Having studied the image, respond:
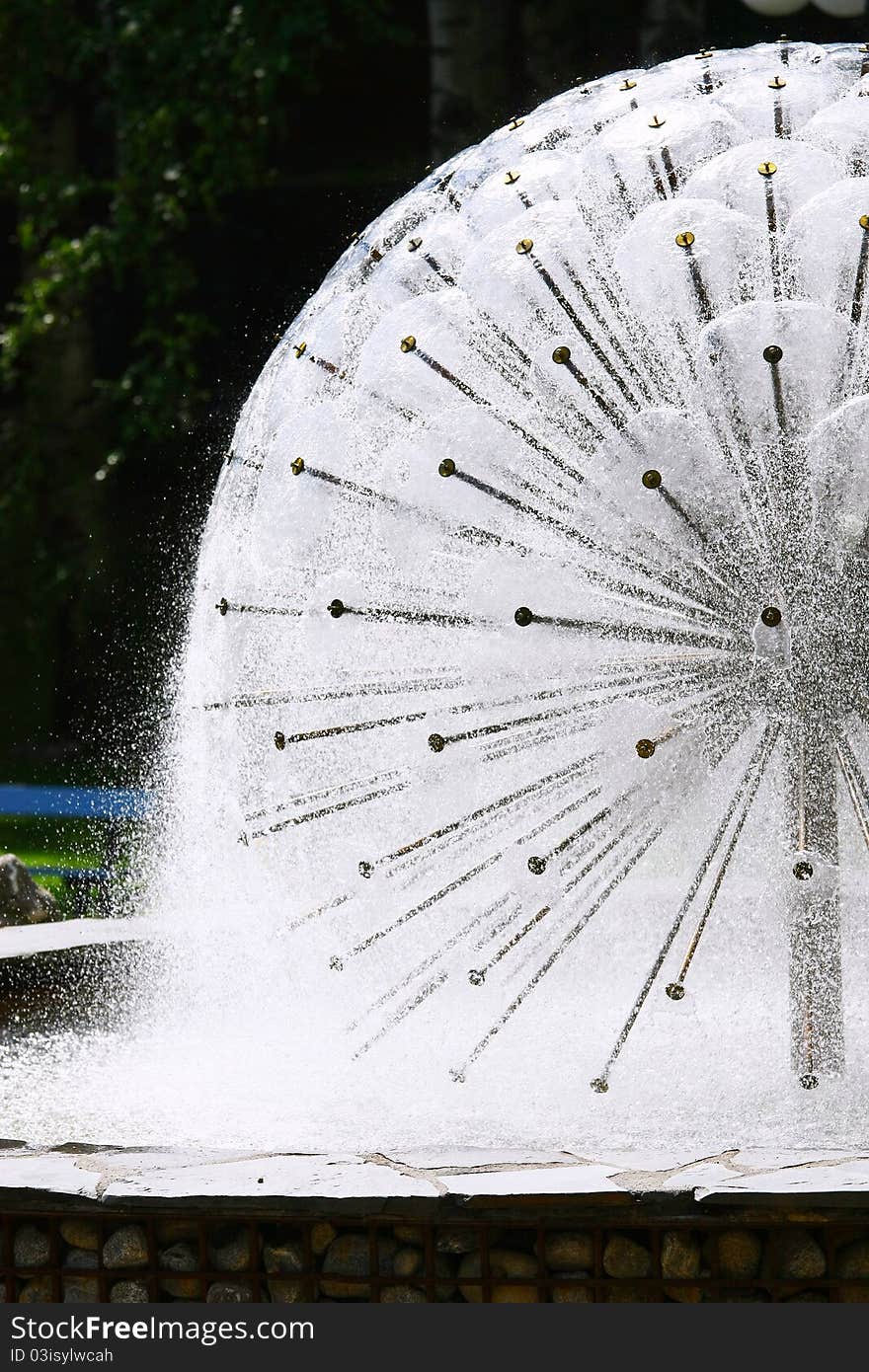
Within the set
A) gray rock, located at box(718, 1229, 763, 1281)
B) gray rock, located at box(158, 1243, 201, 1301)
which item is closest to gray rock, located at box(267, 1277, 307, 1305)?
gray rock, located at box(158, 1243, 201, 1301)

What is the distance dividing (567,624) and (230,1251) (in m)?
1.53

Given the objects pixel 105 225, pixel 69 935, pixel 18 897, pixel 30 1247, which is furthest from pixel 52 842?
Result: pixel 30 1247

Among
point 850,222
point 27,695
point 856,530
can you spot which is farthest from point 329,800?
point 27,695

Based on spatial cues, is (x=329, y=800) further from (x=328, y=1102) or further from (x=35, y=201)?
(x=35, y=201)

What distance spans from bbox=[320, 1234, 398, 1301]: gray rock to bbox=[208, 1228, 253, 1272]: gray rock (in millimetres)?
149

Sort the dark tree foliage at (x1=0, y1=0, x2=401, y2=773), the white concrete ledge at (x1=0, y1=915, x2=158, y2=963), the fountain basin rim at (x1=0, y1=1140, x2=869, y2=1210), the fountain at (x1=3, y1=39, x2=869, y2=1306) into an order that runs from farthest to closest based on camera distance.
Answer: the dark tree foliage at (x1=0, y1=0, x2=401, y2=773) → the white concrete ledge at (x1=0, y1=915, x2=158, y2=963) → the fountain at (x1=3, y1=39, x2=869, y2=1306) → the fountain basin rim at (x1=0, y1=1140, x2=869, y2=1210)

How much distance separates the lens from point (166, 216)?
12312 mm

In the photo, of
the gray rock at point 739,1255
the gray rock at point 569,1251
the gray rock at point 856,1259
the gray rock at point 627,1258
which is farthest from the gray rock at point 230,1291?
the gray rock at point 856,1259

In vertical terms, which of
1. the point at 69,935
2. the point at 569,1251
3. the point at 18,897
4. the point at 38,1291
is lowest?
the point at 38,1291

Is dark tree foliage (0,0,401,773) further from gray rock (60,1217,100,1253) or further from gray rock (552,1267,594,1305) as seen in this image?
gray rock (552,1267,594,1305)

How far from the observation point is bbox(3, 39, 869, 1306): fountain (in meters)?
4.03

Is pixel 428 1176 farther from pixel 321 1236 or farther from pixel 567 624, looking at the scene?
pixel 567 624

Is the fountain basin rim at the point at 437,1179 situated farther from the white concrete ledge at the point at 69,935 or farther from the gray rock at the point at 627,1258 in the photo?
the white concrete ledge at the point at 69,935

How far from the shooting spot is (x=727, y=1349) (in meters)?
3.20
